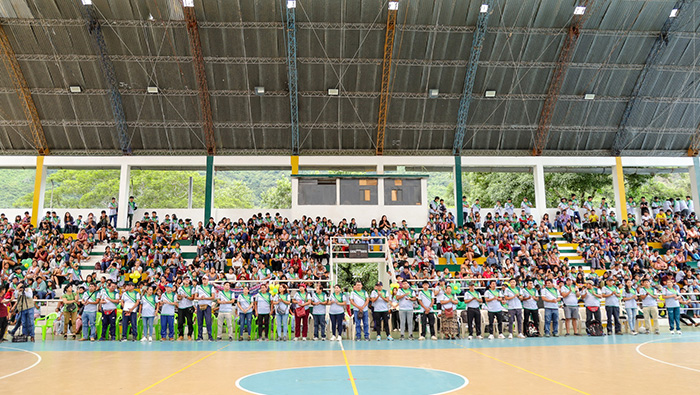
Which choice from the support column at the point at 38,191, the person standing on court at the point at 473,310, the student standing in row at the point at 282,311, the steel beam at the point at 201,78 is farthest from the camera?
the support column at the point at 38,191

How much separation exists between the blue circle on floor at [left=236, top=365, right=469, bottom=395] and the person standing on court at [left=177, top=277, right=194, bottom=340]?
6660 millimetres

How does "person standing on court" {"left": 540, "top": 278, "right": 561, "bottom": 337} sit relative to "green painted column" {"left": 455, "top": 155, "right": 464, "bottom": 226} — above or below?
below

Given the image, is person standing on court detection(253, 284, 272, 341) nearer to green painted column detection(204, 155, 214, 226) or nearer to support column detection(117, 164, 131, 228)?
green painted column detection(204, 155, 214, 226)

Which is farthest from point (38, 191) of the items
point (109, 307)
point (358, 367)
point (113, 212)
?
point (358, 367)

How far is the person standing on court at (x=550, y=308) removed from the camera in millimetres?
16047

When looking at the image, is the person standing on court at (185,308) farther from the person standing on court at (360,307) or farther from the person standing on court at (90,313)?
the person standing on court at (360,307)

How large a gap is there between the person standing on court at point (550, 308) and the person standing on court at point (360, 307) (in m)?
5.45

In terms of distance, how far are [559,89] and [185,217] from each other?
2225 centimetres

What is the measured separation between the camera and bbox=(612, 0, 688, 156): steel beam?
27406mm

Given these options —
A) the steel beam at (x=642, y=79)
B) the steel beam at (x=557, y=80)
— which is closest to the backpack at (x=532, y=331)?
the steel beam at (x=557, y=80)

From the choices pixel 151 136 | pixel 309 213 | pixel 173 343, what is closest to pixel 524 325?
pixel 173 343

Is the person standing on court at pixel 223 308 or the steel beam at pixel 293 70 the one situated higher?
the steel beam at pixel 293 70

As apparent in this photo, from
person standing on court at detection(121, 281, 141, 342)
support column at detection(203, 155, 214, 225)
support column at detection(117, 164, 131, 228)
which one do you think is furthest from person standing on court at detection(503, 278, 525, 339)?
support column at detection(117, 164, 131, 228)

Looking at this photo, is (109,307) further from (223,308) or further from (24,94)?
(24,94)
